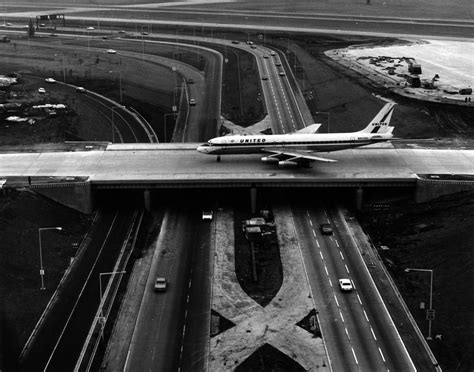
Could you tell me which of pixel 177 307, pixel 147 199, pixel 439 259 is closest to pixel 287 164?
pixel 147 199

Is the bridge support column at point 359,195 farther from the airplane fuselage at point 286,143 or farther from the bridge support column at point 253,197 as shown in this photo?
the bridge support column at point 253,197

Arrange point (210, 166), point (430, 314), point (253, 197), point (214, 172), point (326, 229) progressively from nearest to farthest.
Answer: point (430, 314) < point (326, 229) < point (253, 197) < point (214, 172) < point (210, 166)

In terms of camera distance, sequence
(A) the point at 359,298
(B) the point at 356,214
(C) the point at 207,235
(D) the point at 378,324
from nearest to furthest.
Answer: (D) the point at 378,324, (A) the point at 359,298, (C) the point at 207,235, (B) the point at 356,214

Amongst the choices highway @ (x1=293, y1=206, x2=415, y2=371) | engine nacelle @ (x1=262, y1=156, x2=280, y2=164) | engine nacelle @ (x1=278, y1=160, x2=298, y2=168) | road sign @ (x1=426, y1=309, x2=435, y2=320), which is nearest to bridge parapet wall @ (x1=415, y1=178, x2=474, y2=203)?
highway @ (x1=293, y1=206, x2=415, y2=371)

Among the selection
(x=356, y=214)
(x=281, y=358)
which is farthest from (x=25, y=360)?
(x=356, y=214)

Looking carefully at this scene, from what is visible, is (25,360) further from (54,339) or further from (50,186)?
(50,186)

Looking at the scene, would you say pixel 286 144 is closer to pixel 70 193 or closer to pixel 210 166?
pixel 210 166
